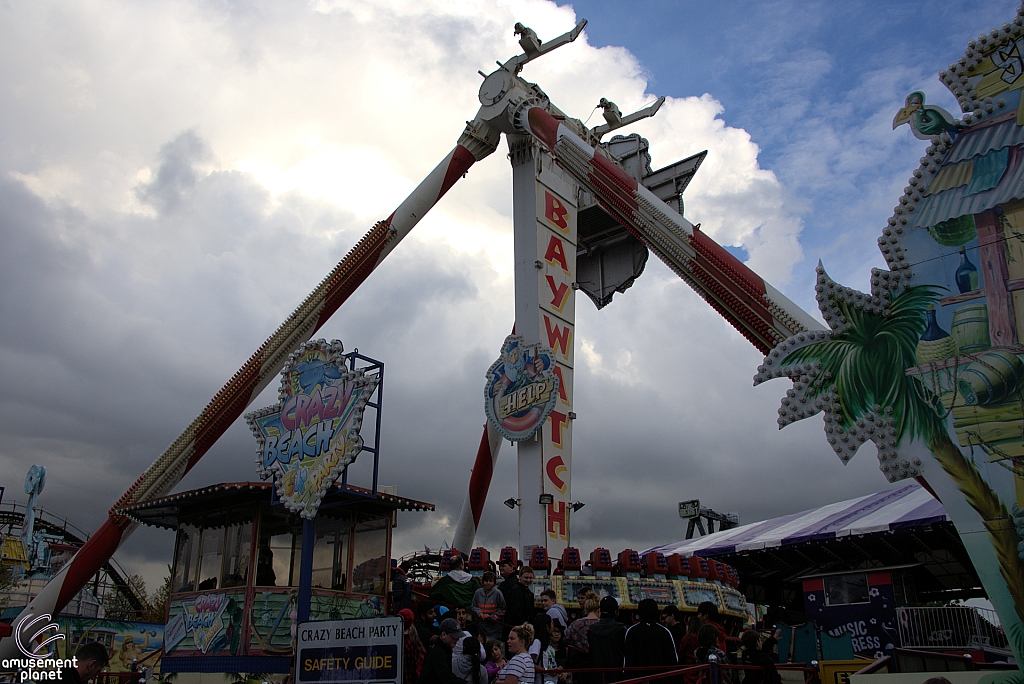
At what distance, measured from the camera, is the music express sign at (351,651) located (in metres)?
7.07

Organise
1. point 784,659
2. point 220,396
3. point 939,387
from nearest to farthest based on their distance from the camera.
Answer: point 939,387 → point 784,659 → point 220,396

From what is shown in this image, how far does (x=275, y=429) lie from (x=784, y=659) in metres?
11.7

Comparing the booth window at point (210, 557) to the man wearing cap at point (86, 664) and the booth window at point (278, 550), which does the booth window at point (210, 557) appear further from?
A: the man wearing cap at point (86, 664)

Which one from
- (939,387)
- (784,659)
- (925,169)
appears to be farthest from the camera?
(784,659)

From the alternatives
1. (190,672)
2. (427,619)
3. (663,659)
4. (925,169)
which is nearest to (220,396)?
(190,672)

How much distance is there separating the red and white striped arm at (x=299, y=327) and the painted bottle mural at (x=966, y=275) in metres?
18.8

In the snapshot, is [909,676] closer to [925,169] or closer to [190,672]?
[925,169]

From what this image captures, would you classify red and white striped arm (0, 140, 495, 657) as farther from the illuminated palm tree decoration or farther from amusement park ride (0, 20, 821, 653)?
the illuminated palm tree decoration

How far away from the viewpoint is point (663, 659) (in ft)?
28.6

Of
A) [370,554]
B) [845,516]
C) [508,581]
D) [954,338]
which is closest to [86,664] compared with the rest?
[508,581]

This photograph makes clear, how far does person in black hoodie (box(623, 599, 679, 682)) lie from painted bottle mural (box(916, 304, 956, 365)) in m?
4.24

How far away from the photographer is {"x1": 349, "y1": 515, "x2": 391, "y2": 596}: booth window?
16.2m

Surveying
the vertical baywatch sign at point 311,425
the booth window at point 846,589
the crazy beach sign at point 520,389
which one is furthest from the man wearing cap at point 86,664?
the booth window at point 846,589

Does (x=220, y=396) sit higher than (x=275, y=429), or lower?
higher
